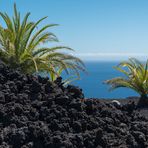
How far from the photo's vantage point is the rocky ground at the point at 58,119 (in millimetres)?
6516

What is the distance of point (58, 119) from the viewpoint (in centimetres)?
720

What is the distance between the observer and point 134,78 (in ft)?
56.3

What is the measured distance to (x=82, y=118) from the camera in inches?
292

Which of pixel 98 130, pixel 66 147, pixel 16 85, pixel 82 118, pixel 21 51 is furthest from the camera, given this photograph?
pixel 21 51

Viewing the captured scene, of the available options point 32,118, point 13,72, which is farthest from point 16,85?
point 32,118

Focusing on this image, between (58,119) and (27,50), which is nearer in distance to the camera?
(58,119)

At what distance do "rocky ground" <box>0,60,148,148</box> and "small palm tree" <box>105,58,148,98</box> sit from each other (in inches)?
321

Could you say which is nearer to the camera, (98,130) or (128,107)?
(98,130)

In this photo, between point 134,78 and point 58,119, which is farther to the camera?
point 134,78

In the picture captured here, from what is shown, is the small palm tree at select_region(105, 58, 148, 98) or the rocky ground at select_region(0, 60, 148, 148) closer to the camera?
the rocky ground at select_region(0, 60, 148, 148)

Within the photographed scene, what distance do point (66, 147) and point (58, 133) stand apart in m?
0.35

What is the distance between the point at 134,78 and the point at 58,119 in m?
10.3

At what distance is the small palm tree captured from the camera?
16984 mm

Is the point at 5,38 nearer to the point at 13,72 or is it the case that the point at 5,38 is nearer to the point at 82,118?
the point at 13,72
